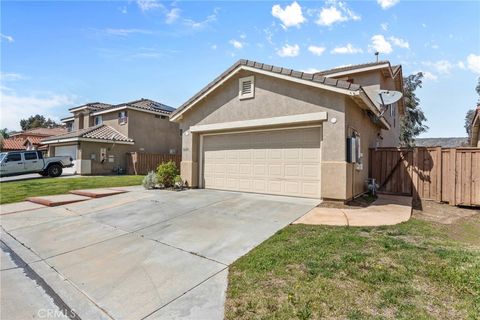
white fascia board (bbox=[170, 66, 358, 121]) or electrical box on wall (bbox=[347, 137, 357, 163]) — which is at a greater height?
white fascia board (bbox=[170, 66, 358, 121])

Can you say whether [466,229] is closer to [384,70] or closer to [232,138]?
[232,138]

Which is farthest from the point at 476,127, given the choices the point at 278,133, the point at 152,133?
the point at 152,133

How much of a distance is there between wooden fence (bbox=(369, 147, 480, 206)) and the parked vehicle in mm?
20276

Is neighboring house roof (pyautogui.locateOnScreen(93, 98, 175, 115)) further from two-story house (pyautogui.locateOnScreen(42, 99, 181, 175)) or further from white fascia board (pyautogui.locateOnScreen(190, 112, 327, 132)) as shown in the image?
white fascia board (pyautogui.locateOnScreen(190, 112, 327, 132))

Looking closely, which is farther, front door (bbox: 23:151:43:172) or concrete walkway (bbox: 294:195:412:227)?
front door (bbox: 23:151:43:172)

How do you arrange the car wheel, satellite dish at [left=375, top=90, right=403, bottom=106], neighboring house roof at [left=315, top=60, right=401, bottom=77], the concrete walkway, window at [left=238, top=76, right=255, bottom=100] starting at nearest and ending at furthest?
the concrete walkway
satellite dish at [left=375, top=90, right=403, bottom=106]
window at [left=238, top=76, right=255, bottom=100]
neighboring house roof at [left=315, top=60, right=401, bottom=77]
the car wheel

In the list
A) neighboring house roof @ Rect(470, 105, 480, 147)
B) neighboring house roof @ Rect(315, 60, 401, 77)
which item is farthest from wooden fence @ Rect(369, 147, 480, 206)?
neighboring house roof @ Rect(315, 60, 401, 77)

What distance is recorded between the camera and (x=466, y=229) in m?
6.28

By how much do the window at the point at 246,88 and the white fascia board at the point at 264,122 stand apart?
3.31 feet

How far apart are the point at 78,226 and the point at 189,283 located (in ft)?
14.7

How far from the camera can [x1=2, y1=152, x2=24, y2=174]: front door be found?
16.7 meters

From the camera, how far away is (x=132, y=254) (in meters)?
4.60

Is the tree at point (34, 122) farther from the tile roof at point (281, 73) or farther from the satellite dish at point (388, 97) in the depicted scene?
the satellite dish at point (388, 97)

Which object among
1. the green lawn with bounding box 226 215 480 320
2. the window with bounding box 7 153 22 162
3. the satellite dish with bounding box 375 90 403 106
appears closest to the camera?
the green lawn with bounding box 226 215 480 320
